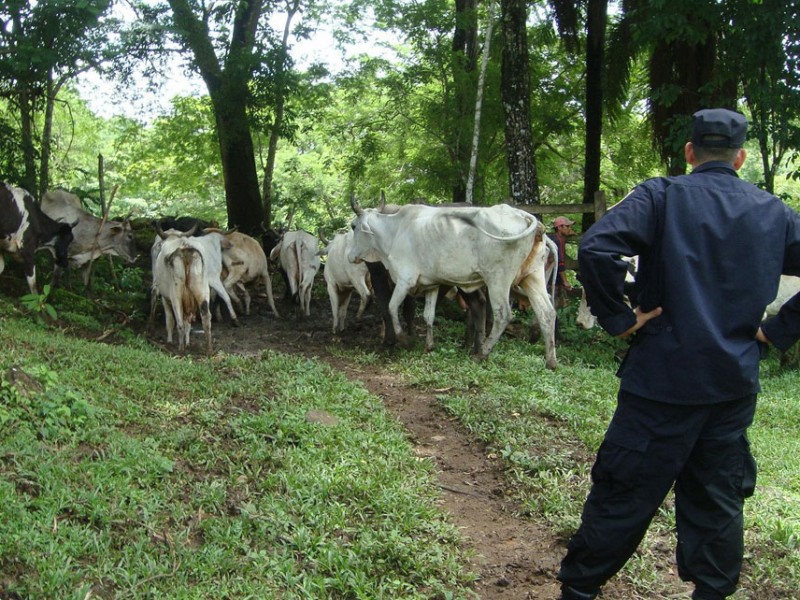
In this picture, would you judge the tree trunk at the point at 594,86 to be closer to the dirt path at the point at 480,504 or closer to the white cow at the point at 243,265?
the white cow at the point at 243,265

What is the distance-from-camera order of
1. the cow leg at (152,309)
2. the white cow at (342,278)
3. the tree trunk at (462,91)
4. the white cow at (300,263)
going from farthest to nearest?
the tree trunk at (462,91) < the white cow at (300,263) < the white cow at (342,278) < the cow leg at (152,309)

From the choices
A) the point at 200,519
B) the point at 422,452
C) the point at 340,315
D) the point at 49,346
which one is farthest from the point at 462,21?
the point at 200,519

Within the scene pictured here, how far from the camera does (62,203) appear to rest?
43.7 ft

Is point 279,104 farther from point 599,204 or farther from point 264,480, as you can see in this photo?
point 264,480

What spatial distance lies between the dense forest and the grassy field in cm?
534

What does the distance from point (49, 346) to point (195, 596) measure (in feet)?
16.8

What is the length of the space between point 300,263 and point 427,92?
5723mm

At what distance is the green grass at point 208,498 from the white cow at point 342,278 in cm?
476

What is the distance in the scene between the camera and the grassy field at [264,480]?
405 centimetres

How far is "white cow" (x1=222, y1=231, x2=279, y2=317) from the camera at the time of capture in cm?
1301

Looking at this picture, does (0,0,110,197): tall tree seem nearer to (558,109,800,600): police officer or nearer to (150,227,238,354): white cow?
(150,227,238,354): white cow

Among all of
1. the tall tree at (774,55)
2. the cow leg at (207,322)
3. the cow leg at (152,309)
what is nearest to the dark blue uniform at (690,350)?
the cow leg at (207,322)

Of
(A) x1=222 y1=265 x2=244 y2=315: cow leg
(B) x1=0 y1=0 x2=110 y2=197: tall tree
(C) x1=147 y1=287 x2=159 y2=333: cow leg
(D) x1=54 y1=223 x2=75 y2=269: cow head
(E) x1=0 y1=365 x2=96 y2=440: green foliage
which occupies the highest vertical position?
(B) x1=0 y1=0 x2=110 y2=197: tall tree

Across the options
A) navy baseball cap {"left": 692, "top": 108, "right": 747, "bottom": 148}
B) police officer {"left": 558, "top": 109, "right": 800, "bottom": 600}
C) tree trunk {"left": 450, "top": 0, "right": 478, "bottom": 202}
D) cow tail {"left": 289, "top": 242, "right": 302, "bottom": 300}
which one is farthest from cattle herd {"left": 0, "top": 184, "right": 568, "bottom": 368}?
police officer {"left": 558, "top": 109, "right": 800, "bottom": 600}
